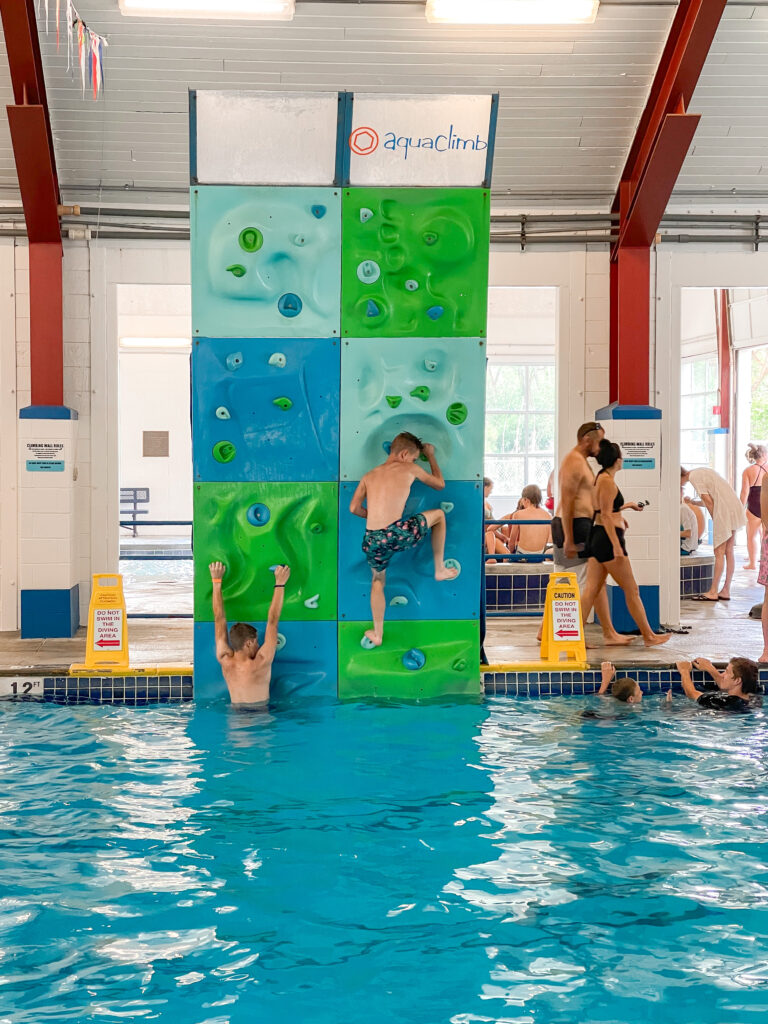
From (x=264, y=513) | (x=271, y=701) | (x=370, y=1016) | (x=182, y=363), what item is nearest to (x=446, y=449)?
(x=264, y=513)

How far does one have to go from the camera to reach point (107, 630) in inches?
294

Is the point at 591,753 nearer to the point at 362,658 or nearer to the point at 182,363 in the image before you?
the point at 362,658

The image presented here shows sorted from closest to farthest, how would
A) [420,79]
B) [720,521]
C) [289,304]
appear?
1. [289,304]
2. [420,79]
3. [720,521]

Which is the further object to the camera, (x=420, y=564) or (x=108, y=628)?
(x=108, y=628)

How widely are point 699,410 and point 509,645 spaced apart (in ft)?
41.3

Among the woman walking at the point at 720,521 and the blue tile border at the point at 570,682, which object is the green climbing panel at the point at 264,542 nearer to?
the blue tile border at the point at 570,682

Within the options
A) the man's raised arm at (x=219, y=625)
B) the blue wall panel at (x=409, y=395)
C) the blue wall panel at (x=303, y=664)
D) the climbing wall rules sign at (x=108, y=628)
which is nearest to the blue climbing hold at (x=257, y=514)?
the man's raised arm at (x=219, y=625)

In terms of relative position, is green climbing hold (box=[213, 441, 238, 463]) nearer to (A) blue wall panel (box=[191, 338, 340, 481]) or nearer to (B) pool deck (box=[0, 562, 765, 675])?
(A) blue wall panel (box=[191, 338, 340, 481])

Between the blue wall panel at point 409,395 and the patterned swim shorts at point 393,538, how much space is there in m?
0.49

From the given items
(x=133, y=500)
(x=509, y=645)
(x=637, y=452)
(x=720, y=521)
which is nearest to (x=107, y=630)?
(x=509, y=645)

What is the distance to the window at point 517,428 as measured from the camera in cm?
2172

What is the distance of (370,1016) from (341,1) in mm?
6849

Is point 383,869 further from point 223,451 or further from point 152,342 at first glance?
point 152,342

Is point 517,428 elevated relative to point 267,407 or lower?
elevated
